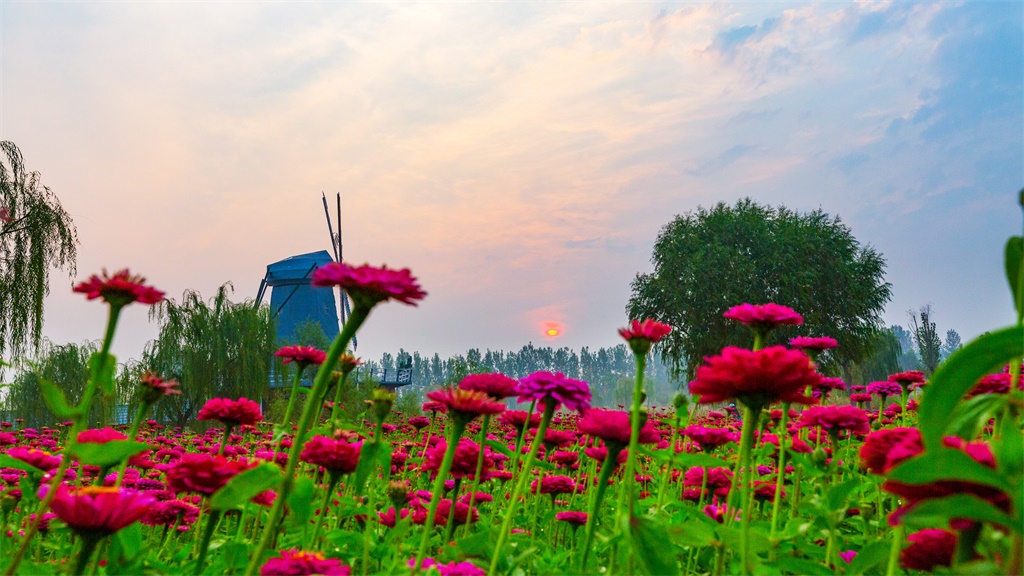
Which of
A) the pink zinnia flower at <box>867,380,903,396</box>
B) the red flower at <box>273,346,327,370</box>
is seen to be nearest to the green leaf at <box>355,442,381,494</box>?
the red flower at <box>273,346,327,370</box>

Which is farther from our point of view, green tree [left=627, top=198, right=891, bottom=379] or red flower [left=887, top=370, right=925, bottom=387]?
green tree [left=627, top=198, right=891, bottom=379]

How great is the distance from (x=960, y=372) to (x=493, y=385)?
1215mm

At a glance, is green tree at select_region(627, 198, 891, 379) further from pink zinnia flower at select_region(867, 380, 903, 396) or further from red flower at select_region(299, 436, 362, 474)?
red flower at select_region(299, 436, 362, 474)

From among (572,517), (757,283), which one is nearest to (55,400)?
(572,517)

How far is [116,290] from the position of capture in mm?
1327

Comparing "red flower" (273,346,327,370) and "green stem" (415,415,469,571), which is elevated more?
"red flower" (273,346,327,370)

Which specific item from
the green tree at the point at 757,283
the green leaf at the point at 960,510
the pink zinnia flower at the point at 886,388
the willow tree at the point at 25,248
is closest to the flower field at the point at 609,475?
the green leaf at the point at 960,510

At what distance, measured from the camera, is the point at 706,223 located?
80.4 ft

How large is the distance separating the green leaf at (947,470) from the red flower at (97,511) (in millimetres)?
1234

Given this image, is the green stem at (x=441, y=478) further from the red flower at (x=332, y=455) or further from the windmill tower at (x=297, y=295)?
the windmill tower at (x=297, y=295)

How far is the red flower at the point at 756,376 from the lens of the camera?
112cm

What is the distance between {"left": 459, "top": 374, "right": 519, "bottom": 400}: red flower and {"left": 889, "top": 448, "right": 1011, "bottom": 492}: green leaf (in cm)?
117

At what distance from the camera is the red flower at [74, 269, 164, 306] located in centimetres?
133

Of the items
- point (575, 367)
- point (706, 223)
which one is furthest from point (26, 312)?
point (575, 367)
